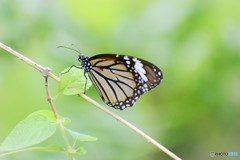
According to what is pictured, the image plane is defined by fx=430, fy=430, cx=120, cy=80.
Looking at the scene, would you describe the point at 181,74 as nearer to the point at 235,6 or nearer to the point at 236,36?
the point at 236,36

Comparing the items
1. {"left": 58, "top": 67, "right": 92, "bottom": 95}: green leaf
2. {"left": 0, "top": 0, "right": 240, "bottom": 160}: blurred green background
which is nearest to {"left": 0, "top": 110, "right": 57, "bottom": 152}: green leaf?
{"left": 58, "top": 67, "right": 92, "bottom": 95}: green leaf

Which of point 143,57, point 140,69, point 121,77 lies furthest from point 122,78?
point 143,57

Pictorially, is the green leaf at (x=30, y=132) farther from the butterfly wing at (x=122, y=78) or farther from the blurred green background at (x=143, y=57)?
the blurred green background at (x=143, y=57)

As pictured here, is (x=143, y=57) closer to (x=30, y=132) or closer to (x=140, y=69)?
(x=140, y=69)

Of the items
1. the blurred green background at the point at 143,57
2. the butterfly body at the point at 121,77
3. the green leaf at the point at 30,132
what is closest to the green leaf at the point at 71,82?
the green leaf at the point at 30,132

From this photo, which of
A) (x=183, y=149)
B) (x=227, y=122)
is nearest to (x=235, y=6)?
(x=227, y=122)

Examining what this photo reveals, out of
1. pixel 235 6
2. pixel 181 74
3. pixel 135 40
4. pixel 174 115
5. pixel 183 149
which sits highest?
pixel 235 6
